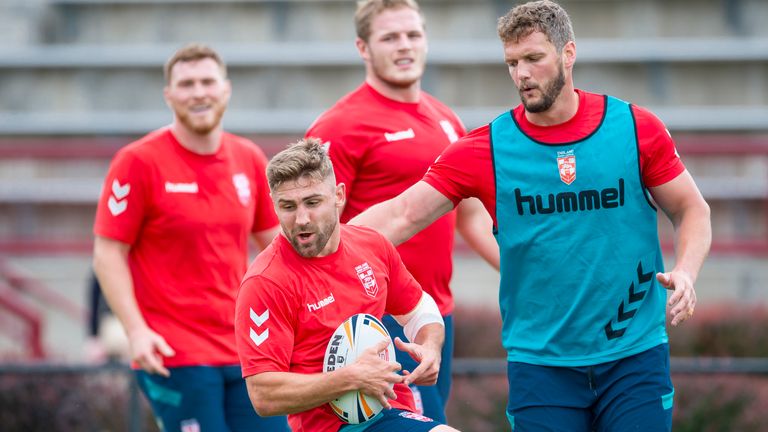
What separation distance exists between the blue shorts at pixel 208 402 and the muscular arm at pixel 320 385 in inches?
63.0

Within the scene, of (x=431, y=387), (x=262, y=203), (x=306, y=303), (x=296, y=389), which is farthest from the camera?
(x=262, y=203)

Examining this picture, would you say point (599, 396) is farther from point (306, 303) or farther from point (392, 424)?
point (306, 303)

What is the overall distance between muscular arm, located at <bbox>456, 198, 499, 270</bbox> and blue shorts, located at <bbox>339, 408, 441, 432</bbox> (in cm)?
167

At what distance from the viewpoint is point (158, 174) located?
6176mm

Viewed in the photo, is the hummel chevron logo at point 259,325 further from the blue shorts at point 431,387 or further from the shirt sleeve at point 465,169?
the blue shorts at point 431,387

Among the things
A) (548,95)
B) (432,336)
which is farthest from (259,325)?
(548,95)

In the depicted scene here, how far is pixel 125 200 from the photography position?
20.0ft

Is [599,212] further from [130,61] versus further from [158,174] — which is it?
[130,61]

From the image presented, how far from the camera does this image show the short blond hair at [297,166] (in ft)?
15.1

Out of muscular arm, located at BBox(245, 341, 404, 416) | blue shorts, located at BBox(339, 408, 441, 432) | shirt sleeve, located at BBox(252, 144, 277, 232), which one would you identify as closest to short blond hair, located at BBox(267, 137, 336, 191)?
muscular arm, located at BBox(245, 341, 404, 416)

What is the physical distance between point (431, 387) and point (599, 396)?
136 cm

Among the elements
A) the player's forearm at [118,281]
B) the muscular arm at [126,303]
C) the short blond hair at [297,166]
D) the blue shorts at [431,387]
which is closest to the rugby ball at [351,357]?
the short blond hair at [297,166]

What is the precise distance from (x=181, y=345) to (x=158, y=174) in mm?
934

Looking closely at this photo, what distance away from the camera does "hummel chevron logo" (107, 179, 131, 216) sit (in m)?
6.09
